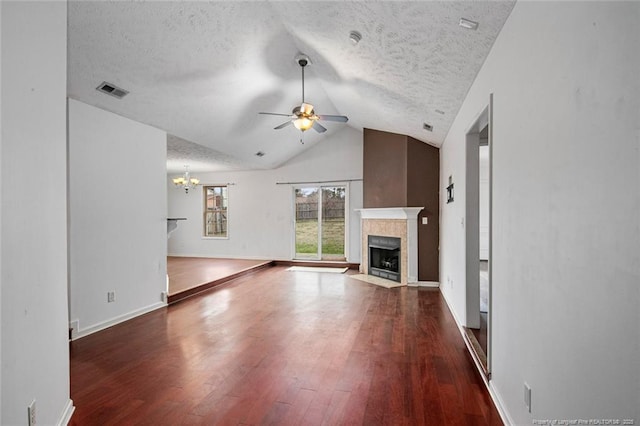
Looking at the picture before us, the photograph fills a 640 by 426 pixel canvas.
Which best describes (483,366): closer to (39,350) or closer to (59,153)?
(39,350)

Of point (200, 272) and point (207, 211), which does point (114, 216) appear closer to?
point (200, 272)

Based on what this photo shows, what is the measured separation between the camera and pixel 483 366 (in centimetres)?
254

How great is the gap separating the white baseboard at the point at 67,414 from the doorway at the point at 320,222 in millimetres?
6385

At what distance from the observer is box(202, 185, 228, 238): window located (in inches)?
361

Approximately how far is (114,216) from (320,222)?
5.09 meters

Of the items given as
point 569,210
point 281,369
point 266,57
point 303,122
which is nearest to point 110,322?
point 281,369

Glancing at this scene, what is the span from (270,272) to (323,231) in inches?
68.6

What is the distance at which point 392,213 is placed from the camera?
6406mm

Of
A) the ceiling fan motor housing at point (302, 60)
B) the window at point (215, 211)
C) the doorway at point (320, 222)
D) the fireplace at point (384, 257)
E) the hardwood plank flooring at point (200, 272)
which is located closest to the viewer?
the ceiling fan motor housing at point (302, 60)

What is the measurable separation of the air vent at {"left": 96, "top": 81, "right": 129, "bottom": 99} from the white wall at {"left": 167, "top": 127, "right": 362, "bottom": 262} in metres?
5.11

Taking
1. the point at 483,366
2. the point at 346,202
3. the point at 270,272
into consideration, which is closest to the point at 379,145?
the point at 346,202

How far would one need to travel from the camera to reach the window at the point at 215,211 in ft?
30.1

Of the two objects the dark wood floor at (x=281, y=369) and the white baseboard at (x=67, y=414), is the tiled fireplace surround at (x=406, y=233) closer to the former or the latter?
the dark wood floor at (x=281, y=369)

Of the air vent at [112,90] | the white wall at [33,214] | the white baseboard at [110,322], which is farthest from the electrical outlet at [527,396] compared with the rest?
the air vent at [112,90]
